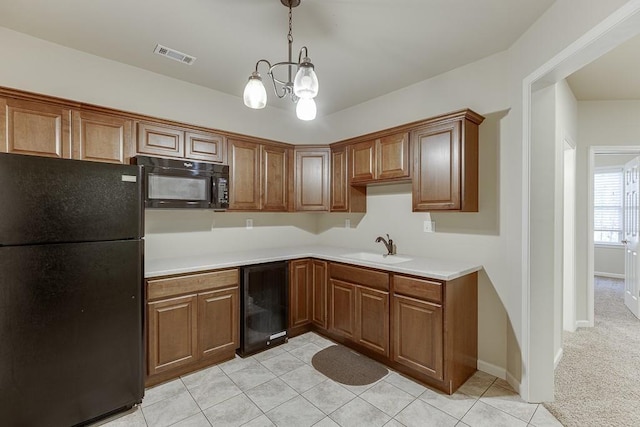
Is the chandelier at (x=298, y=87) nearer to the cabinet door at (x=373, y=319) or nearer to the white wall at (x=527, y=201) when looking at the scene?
the white wall at (x=527, y=201)

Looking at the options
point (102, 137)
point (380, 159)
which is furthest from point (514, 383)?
point (102, 137)

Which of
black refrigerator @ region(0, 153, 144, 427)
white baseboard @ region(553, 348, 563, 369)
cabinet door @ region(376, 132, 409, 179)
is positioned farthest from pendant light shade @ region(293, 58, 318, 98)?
white baseboard @ region(553, 348, 563, 369)

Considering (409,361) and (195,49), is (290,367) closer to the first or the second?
(409,361)

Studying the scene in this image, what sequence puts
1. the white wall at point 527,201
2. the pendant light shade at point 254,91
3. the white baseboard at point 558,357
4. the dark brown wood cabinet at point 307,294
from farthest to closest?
1. the dark brown wood cabinet at point 307,294
2. the white baseboard at point 558,357
3. the white wall at point 527,201
4. the pendant light shade at point 254,91

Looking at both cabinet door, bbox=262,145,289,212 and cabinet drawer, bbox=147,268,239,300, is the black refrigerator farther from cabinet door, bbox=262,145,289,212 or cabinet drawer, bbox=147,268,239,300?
cabinet door, bbox=262,145,289,212

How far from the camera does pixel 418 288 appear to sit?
2.34 metres

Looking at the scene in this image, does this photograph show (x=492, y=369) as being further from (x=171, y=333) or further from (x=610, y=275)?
(x=610, y=275)

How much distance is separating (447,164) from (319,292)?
6.03ft

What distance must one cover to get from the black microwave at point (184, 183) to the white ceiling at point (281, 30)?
0.93 metres

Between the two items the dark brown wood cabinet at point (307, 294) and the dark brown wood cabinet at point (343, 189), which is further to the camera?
the dark brown wood cabinet at point (343, 189)

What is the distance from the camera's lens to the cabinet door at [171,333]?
2.29 metres

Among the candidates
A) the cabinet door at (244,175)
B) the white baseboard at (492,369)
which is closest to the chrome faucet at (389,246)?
the white baseboard at (492,369)

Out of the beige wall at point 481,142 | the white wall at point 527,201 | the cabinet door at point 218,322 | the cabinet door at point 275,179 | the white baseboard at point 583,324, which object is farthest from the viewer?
the white baseboard at point 583,324

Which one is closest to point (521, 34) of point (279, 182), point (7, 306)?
point (279, 182)
